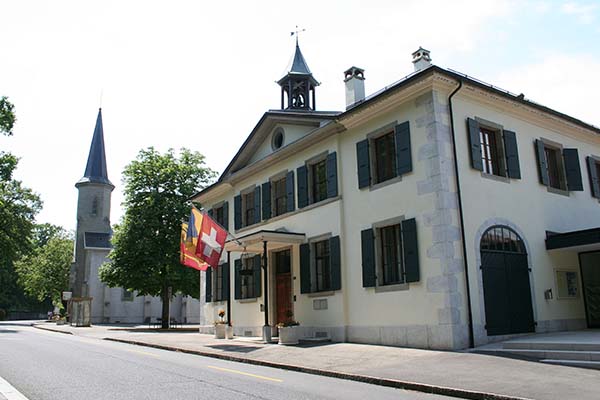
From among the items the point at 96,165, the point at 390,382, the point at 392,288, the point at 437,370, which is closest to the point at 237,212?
the point at 392,288

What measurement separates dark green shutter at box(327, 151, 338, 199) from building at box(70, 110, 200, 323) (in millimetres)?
40945

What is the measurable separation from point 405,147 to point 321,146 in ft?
14.2

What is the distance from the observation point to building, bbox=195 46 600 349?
14.3 m

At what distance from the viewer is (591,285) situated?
1716 cm

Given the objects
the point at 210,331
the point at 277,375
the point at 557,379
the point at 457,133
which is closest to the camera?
the point at 557,379

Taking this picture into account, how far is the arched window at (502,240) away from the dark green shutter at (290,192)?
25.1 feet

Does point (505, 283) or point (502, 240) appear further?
point (502, 240)

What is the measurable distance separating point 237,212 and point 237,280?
3.15 meters

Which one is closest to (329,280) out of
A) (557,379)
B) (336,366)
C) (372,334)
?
Result: (372,334)

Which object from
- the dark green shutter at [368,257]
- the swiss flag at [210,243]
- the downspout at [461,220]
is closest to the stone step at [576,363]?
the downspout at [461,220]

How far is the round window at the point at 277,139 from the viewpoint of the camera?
21.8 m

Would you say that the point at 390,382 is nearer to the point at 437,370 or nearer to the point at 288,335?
the point at 437,370

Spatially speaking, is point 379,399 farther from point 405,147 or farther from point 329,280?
point 329,280

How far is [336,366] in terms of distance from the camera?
11766 mm
